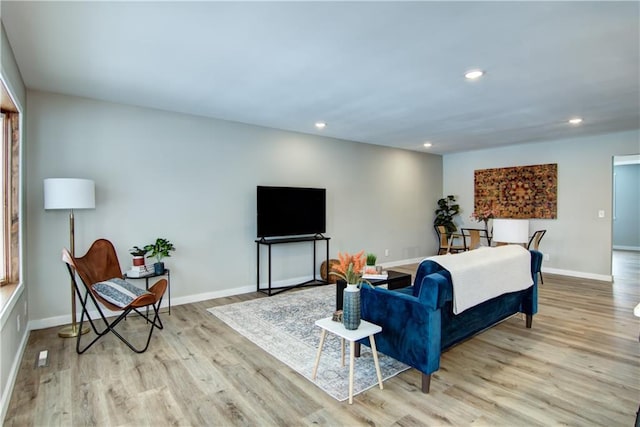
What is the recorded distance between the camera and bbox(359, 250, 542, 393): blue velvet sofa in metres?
2.31

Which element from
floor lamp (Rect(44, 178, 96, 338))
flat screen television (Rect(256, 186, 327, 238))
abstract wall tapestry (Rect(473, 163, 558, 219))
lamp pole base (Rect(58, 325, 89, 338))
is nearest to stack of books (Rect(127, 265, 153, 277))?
floor lamp (Rect(44, 178, 96, 338))

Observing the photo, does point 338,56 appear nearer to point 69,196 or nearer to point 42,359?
point 69,196

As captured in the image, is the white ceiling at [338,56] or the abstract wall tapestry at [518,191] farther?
the abstract wall tapestry at [518,191]

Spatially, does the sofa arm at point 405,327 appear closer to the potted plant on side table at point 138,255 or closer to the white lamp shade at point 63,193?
the potted plant on side table at point 138,255

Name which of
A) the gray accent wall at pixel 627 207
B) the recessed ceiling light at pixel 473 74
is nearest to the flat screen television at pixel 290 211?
the recessed ceiling light at pixel 473 74

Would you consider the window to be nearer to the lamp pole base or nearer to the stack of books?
the lamp pole base

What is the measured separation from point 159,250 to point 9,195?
1459 millimetres

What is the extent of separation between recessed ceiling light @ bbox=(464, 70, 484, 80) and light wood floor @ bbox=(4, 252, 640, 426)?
2.50 metres

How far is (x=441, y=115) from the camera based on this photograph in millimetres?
4566

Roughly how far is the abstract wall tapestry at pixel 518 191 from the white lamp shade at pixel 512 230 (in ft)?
10.2

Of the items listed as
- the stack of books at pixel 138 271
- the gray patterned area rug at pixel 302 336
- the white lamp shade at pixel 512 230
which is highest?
the white lamp shade at pixel 512 230

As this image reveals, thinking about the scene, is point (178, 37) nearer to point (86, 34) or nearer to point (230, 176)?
point (86, 34)

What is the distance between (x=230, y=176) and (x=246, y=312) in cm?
192

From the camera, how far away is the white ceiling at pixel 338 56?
2.16 metres
